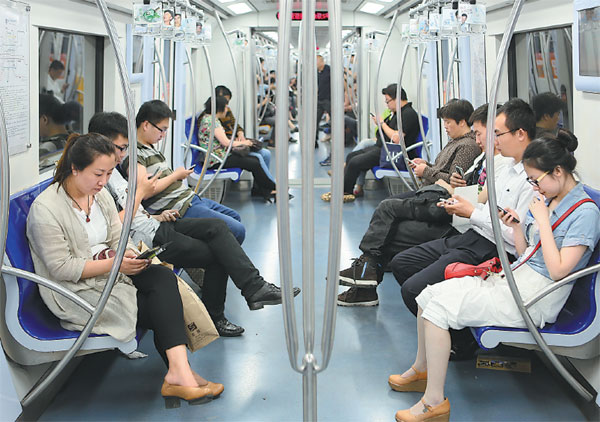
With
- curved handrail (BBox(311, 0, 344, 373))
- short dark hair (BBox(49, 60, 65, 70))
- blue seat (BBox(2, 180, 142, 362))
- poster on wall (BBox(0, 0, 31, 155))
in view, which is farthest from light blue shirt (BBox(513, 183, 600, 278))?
short dark hair (BBox(49, 60, 65, 70))

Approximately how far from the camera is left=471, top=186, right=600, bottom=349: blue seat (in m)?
2.70

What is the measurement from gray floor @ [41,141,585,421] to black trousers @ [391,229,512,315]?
34 centimetres

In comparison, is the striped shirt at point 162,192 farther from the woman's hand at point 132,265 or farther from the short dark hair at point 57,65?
the woman's hand at point 132,265

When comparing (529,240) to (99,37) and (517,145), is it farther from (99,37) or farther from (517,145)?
(99,37)

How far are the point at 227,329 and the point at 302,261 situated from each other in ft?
→ 5.98

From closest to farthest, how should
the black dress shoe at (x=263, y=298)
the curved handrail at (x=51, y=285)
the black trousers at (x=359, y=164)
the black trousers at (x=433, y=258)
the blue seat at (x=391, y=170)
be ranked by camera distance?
the curved handrail at (x=51, y=285) < the black trousers at (x=433, y=258) < the black dress shoe at (x=263, y=298) < the blue seat at (x=391, y=170) < the black trousers at (x=359, y=164)

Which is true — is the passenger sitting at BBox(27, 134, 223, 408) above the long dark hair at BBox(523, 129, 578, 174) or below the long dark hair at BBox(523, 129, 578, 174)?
below

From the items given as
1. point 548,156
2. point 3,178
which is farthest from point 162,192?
point 548,156

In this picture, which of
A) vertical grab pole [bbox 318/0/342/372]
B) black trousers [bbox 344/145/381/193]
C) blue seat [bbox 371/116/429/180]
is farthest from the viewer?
black trousers [bbox 344/145/381/193]

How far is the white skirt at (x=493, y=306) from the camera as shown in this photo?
2742 mm

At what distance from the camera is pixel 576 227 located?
2.62 meters

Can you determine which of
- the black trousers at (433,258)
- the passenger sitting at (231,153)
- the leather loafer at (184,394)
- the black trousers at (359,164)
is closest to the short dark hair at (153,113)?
the black trousers at (433,258)

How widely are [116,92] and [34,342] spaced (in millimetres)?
2692

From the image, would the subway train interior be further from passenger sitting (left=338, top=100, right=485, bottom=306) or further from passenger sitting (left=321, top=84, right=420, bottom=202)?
passenger sitting (left=321, top=84, right=420, bottom=202)
